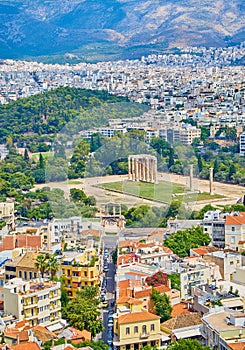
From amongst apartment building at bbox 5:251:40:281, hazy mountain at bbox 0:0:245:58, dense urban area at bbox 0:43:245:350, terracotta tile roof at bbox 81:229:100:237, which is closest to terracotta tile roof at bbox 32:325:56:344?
dense urban area at bbox 0:43:245:350

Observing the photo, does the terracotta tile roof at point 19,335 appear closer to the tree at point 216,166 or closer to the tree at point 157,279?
the tree at point 157,279

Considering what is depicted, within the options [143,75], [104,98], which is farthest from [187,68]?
[104,98]

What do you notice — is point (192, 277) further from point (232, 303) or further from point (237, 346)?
point (237, 346)

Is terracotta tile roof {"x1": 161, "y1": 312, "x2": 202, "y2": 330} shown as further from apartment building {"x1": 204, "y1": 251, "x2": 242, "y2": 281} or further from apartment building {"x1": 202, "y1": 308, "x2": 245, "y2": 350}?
apartment building {"x1": 204, "y1": 251, "x2": 242, "y2": 281}

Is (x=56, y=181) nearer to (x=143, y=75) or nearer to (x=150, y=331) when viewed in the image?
(x=150, y=331)

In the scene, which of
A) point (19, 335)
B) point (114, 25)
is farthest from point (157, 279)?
Result: point (114, 25)
